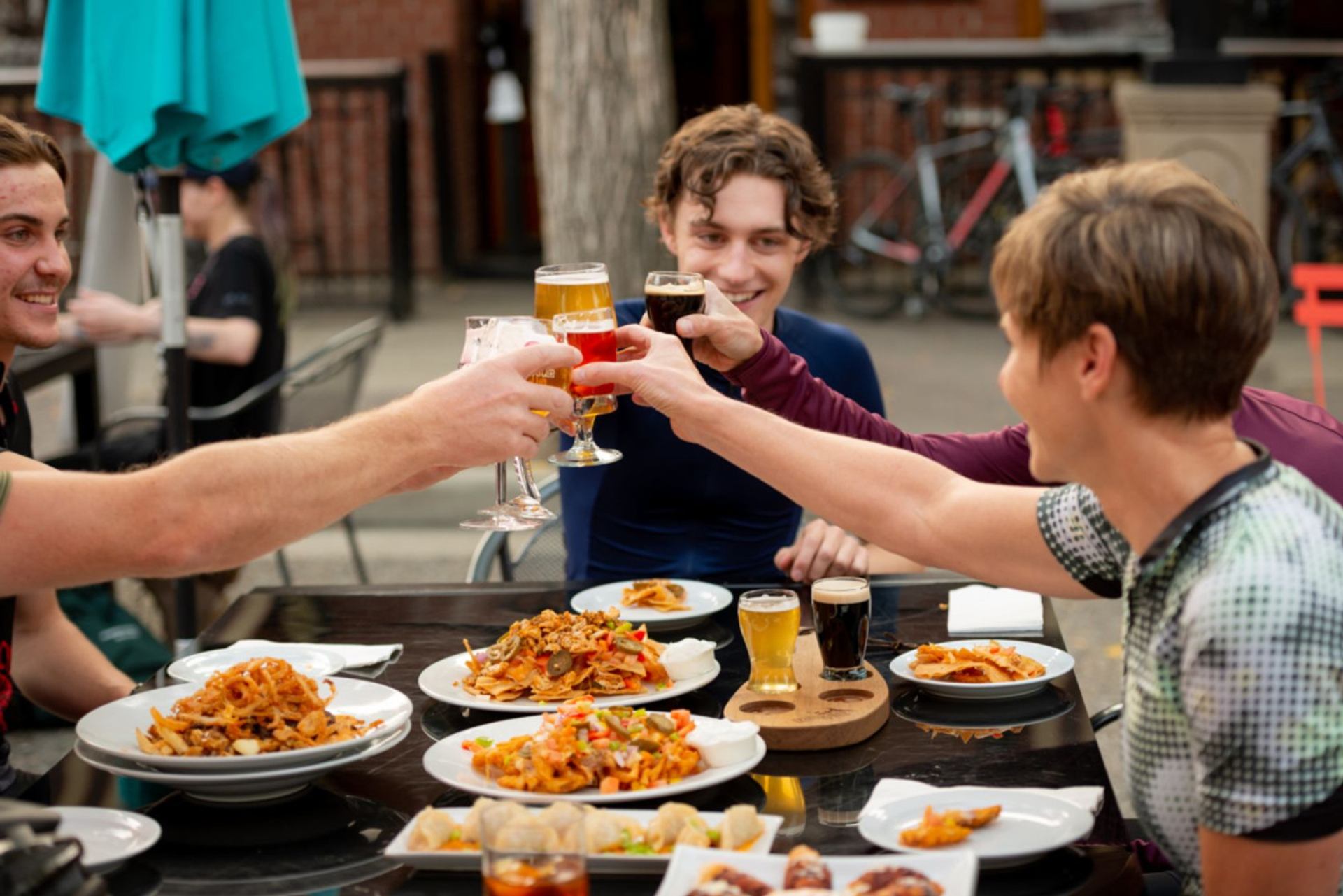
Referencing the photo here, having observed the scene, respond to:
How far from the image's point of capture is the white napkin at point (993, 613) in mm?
2861

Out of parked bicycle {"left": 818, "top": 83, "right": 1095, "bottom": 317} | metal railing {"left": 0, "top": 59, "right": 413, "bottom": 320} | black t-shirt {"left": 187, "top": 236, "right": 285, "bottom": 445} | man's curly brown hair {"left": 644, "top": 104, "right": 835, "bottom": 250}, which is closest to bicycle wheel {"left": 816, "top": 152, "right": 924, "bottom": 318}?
parked bicycle {"left": 818, "top": 83, "right": 1095, "bottom": 317}

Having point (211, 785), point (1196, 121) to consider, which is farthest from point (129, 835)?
point (1196, 121)

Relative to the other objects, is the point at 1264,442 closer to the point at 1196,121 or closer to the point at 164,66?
the point at 164,66

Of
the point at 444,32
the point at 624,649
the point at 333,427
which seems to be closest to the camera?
the point at 333,427

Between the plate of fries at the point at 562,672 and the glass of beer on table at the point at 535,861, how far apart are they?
2.35ft

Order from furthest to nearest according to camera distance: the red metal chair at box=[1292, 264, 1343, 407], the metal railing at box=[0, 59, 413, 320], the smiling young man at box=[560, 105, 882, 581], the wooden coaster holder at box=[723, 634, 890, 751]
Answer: the metal railing at box=[0, 59, 413, 320] < the red metal chair at box=[1292, 264, 1343, 407] < the smiling young man at box=[560, 105, 882, 581] < the wooden coaster holder at box=[723, 634, 890, 751]

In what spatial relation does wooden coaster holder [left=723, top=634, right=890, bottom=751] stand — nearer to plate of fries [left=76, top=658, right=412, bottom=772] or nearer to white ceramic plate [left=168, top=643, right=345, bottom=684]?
plate of fries [left=76, top=658, right=412, bottom=772]

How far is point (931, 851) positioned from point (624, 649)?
735 millimetres

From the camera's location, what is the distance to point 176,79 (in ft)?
13.3

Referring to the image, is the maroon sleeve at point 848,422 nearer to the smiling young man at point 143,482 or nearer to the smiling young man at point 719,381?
the smiling young man at point 719,381

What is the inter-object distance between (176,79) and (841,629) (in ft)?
8.03

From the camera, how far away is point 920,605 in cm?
308

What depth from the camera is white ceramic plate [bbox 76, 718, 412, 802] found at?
6.89ft

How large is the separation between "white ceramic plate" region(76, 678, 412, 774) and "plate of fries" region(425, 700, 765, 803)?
0.13 m
